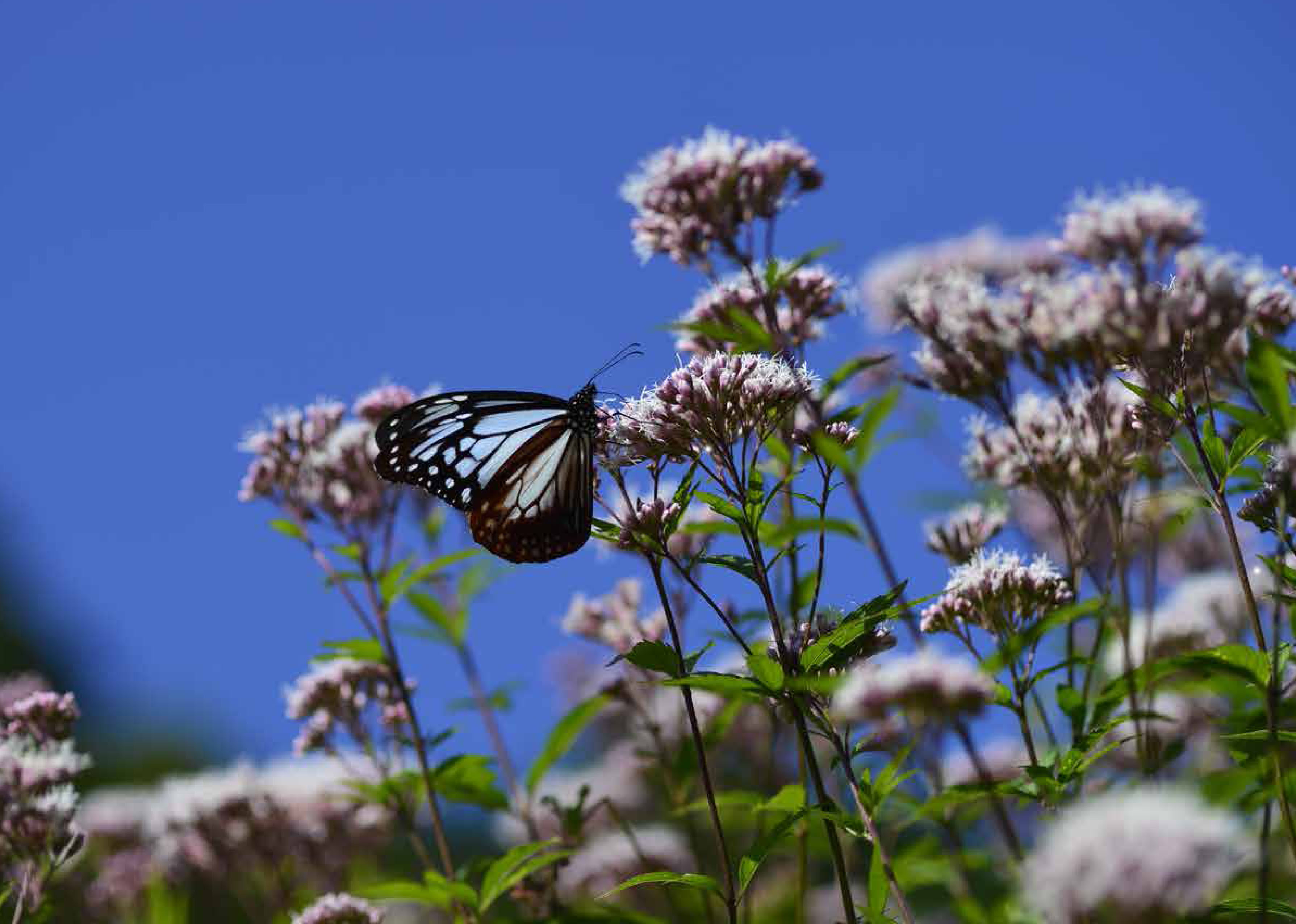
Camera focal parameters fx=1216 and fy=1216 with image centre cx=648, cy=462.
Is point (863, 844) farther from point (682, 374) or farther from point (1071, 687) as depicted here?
point (682, 374)

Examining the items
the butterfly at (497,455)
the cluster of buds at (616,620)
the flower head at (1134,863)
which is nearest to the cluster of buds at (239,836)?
the cluster of buds at (616,620)

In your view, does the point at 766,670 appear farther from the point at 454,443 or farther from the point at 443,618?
the point at 443,618

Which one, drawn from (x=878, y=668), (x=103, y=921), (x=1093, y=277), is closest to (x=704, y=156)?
(x=1093, y=277)

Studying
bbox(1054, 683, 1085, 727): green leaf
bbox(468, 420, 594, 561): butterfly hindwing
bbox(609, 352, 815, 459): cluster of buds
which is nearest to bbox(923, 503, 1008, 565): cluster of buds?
bbox(1054, 683, 1085, 727): green leaf

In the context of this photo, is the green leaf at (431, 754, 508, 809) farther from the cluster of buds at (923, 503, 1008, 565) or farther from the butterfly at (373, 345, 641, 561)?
the cluster of buds at (923, 503, 1008, 565)

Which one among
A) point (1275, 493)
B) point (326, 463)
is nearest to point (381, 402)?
point (326, 463)

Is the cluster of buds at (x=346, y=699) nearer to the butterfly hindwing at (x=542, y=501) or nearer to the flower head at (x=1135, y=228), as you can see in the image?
the butterfly hindwing at (x=542, y=501)
